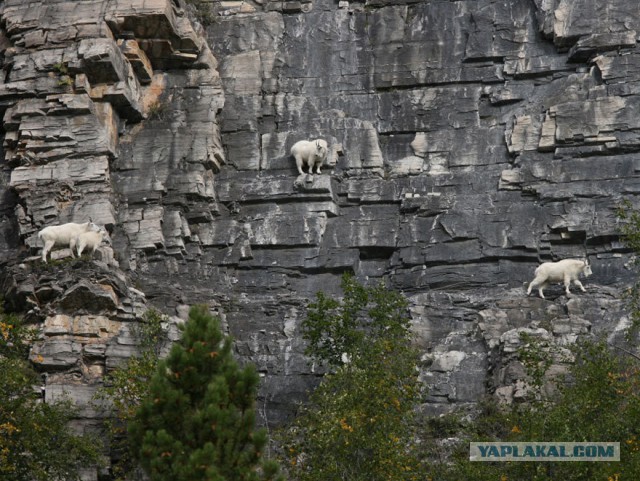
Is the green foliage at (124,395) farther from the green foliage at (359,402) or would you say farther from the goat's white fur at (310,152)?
the goat's white fur at (310,152)

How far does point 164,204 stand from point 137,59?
543 centimetres

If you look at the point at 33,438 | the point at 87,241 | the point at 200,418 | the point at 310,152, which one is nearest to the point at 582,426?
the point at 200,418

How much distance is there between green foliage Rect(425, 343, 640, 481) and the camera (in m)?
30.3

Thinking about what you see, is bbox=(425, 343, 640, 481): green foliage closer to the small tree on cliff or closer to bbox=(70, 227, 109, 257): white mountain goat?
the small tree on cliff

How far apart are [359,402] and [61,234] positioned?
11804mm

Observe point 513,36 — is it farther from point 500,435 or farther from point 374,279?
point 500,435

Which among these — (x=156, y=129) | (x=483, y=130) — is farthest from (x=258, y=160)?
(x=483, y=130)

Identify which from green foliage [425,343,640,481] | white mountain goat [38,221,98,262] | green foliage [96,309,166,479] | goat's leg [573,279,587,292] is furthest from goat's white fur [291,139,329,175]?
green foliage [425,343,640,481]

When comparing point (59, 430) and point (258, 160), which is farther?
point (258, 160)

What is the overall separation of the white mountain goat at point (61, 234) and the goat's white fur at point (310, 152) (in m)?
7.68

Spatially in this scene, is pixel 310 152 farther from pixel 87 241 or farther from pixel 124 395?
pixel 124 395

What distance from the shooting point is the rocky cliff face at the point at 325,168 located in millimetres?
41031

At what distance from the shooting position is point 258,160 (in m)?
47.5

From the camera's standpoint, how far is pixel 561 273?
41.2m
